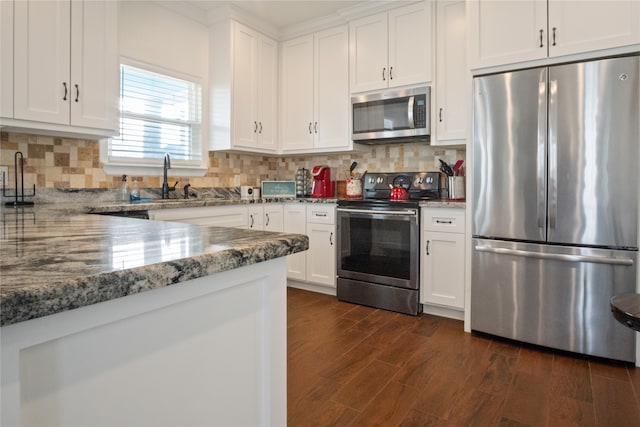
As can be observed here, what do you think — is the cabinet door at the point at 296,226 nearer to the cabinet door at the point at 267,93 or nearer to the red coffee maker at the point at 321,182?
the red coffee maker at the point at 321,182

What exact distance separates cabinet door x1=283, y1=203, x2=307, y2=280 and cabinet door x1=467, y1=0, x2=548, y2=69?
1924mm

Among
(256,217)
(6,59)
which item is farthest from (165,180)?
(6,59)

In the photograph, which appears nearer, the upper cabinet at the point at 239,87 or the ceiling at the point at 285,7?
the ceiling at the point at 285,7

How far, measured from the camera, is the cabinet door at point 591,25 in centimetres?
223

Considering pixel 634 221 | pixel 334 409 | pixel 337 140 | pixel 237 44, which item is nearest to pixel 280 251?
pixel 334 409

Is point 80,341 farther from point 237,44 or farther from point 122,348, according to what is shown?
point 237,44

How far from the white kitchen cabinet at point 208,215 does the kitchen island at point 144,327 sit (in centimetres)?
184

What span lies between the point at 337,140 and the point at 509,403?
8.70 ft

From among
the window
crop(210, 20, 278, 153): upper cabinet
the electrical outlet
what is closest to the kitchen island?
the electrical outlet

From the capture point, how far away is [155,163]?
3.43 m

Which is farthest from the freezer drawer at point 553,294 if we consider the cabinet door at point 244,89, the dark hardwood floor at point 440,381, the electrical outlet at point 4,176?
the electrical outlet at point 4,176

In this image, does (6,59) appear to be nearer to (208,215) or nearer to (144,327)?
(208,215)

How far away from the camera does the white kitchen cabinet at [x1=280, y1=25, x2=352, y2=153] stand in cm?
378

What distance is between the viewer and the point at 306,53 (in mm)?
4008
